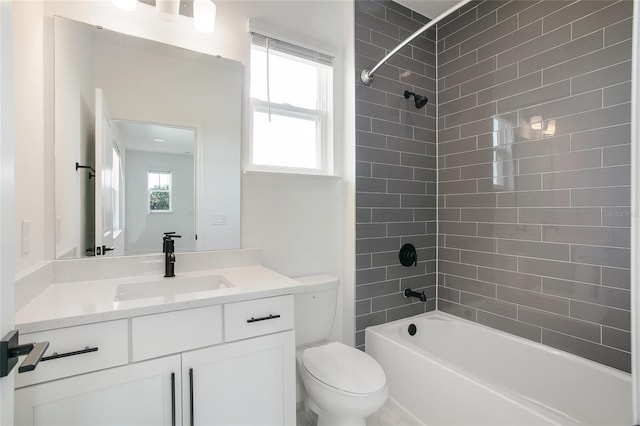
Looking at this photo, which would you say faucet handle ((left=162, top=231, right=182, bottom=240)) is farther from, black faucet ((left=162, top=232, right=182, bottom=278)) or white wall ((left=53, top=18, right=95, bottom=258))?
white wall ((left=53, top=18, right=95, bottom=258))

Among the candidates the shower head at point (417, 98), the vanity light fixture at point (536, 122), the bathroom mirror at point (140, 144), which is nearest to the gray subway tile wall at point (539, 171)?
the vanity light fixture at point (536, 122)

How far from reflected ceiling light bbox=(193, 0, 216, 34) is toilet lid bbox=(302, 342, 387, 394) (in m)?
1.84

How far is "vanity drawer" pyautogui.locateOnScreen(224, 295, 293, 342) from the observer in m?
1.21

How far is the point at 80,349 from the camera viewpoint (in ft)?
3.15

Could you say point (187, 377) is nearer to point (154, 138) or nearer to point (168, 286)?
point (168, 286)

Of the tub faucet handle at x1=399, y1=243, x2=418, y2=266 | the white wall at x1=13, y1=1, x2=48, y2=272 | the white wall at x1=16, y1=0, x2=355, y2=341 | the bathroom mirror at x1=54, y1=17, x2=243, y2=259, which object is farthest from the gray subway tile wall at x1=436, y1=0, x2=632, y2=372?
the white wall at x1=13, y1=1, x2=48, y2=272

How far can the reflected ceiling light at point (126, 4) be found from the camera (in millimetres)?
1447

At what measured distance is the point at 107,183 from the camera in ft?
5.00

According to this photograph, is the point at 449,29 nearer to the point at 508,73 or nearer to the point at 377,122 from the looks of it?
the point at 508,73

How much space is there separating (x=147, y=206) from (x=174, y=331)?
0.77m

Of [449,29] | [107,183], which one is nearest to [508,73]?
[449,29]

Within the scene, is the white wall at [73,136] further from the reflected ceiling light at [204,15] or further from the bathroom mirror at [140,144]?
the reflected ceiling light at [204,15]

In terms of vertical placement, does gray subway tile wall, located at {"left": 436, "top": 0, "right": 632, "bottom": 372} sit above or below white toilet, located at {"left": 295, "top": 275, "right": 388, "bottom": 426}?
above

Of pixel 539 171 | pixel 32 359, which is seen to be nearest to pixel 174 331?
pixel 32 359
